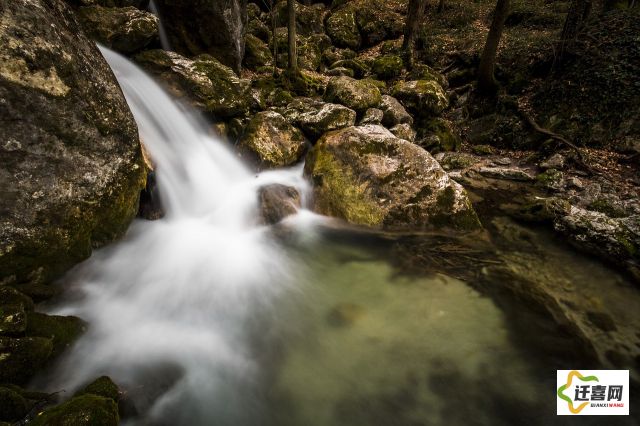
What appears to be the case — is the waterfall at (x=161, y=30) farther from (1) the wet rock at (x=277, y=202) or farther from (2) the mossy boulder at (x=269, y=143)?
(1) the wet rock at (x=277, y=202)

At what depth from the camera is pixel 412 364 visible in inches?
145

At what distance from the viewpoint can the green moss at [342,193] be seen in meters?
6.24

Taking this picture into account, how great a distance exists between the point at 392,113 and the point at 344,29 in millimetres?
10604

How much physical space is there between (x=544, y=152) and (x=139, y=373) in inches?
446

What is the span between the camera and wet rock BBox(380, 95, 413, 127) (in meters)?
9.94

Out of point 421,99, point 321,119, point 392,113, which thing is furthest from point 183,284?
point 421,99

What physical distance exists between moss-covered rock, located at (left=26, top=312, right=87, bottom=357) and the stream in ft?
0.49

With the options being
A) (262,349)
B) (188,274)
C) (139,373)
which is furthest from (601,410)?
(188,274)

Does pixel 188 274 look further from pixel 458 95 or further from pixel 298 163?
pixel 458 95

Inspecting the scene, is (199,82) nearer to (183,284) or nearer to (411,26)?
(183,284)

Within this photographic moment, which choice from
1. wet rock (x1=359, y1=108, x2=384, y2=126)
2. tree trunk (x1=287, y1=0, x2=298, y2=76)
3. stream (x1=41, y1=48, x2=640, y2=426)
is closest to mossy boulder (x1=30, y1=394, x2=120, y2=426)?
stream (x1=41, y1=48, x2=640, y2=426)

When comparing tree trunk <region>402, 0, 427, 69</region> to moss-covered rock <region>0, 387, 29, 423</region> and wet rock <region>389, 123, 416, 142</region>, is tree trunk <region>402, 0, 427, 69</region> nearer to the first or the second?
wet rock <region>389, 123, 416, 142</region>

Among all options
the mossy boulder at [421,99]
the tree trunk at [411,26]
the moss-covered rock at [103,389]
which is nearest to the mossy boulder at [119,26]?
the moss-covered rock at [103,389]

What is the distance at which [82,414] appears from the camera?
2.29m
